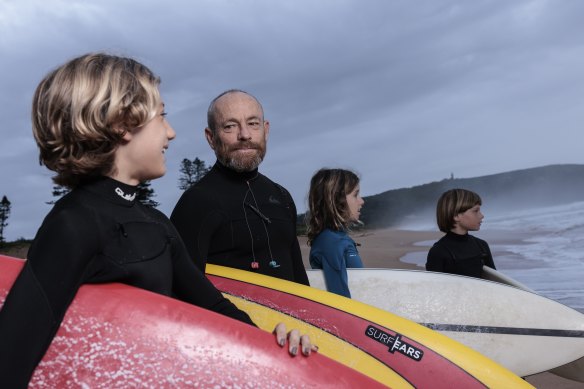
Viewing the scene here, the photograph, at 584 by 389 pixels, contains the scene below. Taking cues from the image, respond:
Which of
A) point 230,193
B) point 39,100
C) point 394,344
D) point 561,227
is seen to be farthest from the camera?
point 561,227

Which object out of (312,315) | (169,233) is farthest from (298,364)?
(312,315)

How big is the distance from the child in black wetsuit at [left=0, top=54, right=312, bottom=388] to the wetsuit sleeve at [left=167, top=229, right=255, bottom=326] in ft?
0.17

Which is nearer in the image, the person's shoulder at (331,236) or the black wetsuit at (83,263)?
the black wetsuit at (83,263)

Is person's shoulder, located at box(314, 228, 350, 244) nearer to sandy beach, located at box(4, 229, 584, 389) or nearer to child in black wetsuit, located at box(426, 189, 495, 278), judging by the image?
child in black wetsuit, located at box(426, 189, 495, 278)

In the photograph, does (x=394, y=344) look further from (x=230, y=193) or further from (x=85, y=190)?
(x=85, y=190)

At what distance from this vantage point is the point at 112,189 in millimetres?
1562

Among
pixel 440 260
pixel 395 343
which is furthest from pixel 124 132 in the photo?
pixel 440 260

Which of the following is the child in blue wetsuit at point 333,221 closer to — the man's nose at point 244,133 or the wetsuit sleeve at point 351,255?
the wetsuit sleeve at point 351,255

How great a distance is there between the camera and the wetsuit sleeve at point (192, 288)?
1.76 meters

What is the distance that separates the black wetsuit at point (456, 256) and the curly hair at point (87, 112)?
3.47 m

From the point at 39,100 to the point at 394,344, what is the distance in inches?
76.4

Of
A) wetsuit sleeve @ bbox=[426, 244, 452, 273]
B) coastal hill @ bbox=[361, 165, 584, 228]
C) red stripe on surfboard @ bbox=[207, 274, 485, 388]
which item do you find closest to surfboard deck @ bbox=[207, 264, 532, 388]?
red stripe on surfboard @ bbox=[207, 274, 485, 388]

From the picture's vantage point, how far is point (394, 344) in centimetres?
279

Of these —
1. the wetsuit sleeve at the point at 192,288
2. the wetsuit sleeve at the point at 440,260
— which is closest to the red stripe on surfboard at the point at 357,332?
the wetsuit sleeve at the point at 192,288
